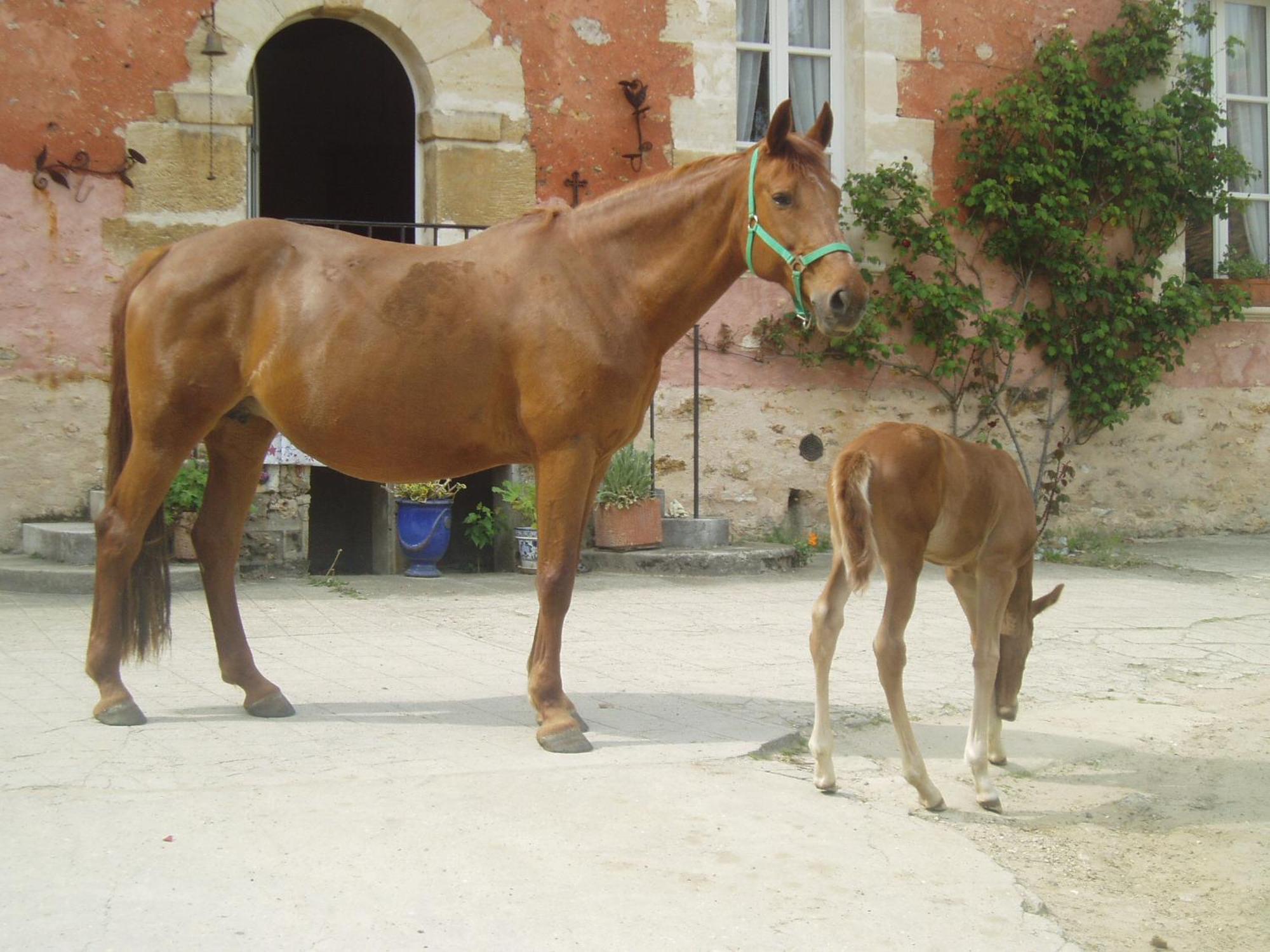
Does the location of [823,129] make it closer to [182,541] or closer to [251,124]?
[182,541]

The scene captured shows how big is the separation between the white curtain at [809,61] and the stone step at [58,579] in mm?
5930

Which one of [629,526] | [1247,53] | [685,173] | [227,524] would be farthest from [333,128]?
[685,173]

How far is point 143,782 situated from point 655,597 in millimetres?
4244

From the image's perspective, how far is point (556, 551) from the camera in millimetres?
4395

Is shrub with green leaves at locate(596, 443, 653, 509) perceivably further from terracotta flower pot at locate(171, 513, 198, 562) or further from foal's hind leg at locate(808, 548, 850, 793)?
foal's hind leg at locate(808, 548, 850, 793)

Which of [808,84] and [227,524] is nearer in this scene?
[227,524]

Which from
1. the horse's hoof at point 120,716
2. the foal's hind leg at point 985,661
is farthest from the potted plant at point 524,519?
the foal's hind leg at point 985,661

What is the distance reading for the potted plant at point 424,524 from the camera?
27.7 feet

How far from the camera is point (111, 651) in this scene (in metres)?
4.52

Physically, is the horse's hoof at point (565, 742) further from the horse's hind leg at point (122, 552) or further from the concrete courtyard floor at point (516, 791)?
the horse's hind leg at point (122, 552)

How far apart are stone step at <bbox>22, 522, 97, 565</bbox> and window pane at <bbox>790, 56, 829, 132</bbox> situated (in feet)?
20.2

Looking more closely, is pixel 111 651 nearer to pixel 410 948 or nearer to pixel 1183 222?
pixel 410 948

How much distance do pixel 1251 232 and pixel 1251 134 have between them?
900mm

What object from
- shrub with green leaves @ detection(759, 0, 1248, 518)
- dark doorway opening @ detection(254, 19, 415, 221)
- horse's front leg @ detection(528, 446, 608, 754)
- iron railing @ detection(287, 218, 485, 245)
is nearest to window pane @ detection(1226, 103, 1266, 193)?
shrub with green leaves @ detection(759, 0, 1248, 518)
